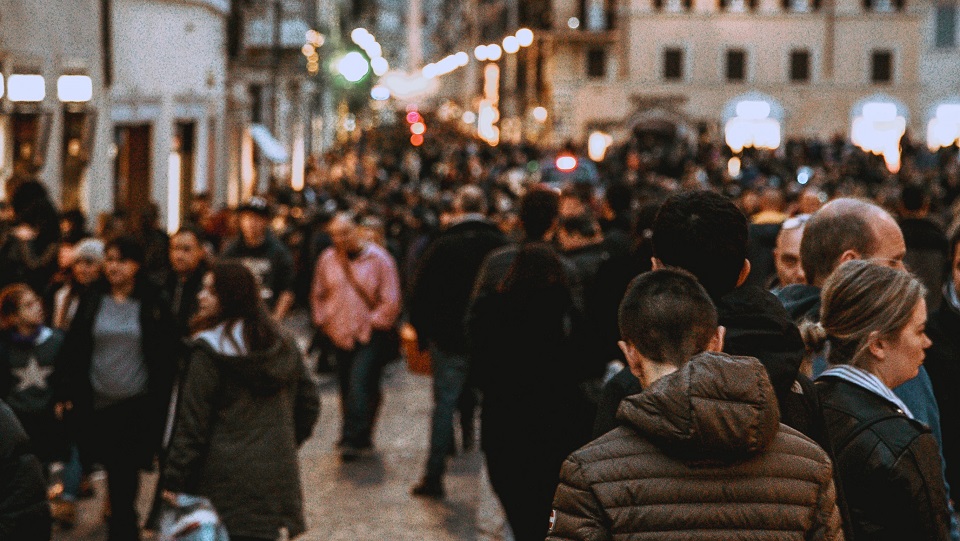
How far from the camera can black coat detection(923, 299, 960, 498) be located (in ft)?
19.5

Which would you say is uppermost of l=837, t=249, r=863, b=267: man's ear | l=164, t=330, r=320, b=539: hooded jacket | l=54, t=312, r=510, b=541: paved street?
l=837, t=249, r=863, b=267: man's ear

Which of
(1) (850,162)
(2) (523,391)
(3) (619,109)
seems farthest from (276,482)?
(3) (619,109)

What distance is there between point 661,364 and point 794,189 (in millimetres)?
13540

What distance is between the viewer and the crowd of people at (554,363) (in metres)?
3.56

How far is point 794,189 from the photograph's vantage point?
17078 mm

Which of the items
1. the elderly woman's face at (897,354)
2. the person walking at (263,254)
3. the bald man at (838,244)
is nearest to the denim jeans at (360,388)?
the person walking at (263,254)

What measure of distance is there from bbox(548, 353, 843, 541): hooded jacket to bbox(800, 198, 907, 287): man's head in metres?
1.96

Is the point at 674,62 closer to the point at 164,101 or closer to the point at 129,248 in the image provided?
the point at 164,101

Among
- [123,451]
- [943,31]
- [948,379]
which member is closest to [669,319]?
[948,379]

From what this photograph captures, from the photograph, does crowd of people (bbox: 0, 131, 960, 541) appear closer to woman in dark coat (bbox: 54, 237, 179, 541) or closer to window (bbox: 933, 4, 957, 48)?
woman in dark coat (bbox: 54, 237, 179, 541)

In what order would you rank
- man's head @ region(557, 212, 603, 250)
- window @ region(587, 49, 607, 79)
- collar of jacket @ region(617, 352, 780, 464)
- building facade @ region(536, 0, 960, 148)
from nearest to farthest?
1. collar of jacket @ region(617, 352, 780, 464)
2. man's head @ region(557, 212, 603, 250)
3. building facade @ region(536, 0, 960, 148)
4. window @ region(587, 49, 607, 79)


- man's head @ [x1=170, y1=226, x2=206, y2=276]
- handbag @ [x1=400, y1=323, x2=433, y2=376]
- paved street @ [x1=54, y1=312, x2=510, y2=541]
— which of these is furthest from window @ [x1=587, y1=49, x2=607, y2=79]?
man's head @ [x1=170, y1=226, x2=206, y2=276]

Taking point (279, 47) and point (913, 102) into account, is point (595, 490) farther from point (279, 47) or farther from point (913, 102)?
point (913, 102)

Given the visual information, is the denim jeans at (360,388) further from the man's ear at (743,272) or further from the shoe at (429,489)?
the man's ear at (743,272)
